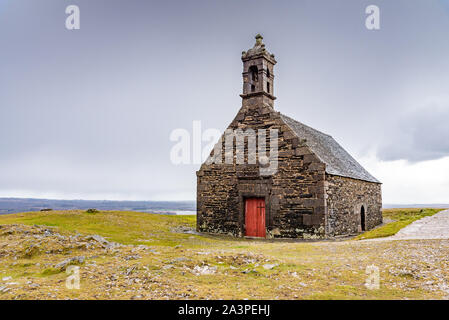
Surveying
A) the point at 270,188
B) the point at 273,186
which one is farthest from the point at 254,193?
the point at 273,186

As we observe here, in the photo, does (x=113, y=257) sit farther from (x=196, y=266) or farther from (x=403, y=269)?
(x=403, y=269)

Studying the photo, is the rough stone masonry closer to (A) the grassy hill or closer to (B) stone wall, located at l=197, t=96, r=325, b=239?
(B) stone wall, located at l=197, t=96, r=325, b=239

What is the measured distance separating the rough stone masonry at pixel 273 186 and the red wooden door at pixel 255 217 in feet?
0.19

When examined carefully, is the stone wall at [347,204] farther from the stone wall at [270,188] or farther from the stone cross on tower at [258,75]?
the stone cross on tower at [258,75]

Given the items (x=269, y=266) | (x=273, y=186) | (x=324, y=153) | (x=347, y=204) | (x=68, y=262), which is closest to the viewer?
(x=269, y=266)

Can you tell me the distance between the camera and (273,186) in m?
18.9

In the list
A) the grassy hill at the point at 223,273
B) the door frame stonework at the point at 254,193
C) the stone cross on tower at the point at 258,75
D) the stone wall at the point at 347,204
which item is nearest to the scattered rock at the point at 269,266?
the grassy hill at the point at 223,273

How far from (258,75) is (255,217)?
8.55m

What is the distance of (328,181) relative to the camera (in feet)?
59.0

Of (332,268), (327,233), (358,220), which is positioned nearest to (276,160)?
(327,233)

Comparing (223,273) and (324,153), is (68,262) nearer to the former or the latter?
(223,273)

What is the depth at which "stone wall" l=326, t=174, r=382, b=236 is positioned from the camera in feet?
59.5

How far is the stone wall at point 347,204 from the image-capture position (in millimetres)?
18125
